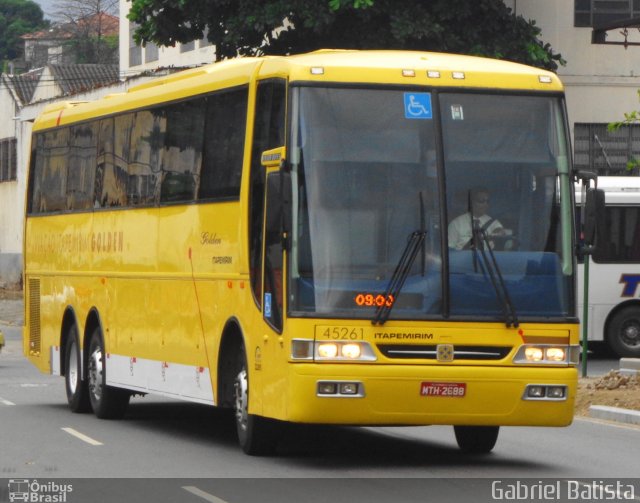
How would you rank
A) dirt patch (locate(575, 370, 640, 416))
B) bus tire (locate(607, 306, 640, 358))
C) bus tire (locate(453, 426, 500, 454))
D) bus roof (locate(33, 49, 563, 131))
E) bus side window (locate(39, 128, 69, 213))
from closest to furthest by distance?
bus roof (locate(33, 49, 563, 131))
bus tire (locate(453, 426, 500, 454))
dirt patch (locate(575, 370, 640, 416))
bus side window (locate(39, 128, 69, 213))
bus tire (locate(607, 306, 640, 358))

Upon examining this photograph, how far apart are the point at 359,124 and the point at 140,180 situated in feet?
15.9

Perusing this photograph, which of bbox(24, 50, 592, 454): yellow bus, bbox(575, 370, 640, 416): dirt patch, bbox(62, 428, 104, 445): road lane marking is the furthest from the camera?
bbox(575, 370, 640, 416): dirt patch

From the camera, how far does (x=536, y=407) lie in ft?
42.9

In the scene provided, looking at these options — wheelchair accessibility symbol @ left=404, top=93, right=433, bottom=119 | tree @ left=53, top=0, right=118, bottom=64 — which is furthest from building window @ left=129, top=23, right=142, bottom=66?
wheelchair accessibility symbol @ left=404, top=93, right=433, bottom=119

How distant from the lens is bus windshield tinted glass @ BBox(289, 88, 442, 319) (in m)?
12.8

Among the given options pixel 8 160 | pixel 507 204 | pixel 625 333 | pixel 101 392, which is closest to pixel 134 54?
pixel 8 160

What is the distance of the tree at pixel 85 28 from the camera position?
97.2m

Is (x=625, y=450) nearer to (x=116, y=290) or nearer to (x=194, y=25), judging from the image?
(x=116, y=290)

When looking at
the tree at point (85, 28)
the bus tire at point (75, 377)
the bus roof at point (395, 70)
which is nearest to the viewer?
the bus roof at point (395, 70)

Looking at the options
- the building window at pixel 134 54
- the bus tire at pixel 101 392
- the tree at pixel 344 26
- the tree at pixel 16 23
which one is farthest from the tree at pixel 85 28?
the bus tire at pixel 101 392

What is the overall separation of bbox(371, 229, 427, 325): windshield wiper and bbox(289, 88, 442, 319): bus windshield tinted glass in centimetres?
2

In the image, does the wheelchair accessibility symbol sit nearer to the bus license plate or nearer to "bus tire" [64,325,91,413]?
the bus license plate

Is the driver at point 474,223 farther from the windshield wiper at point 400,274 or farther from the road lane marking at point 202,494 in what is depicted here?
the road lane marking at point 202,494

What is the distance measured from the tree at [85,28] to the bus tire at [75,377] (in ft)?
246
